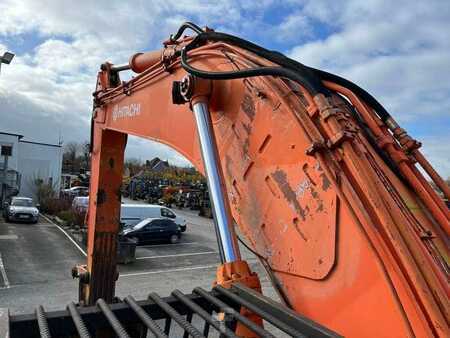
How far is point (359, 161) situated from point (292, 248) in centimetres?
54

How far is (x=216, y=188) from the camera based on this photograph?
2.39 meters

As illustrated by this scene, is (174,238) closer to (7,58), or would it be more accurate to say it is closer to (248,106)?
(7,58)

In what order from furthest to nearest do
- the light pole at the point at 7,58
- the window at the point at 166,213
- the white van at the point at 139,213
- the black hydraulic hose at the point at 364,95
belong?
the window at the point at 166,213, the white van at the point at 139,213, the light pole at the point at 7,58, the black hydraulic hose at the point at 364,95

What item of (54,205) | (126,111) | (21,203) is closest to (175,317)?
(126,111)

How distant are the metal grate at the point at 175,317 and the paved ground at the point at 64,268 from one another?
5.87m

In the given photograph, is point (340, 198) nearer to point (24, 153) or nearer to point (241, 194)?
point (241, 194)

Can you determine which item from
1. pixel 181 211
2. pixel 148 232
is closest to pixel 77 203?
pixel 148 232

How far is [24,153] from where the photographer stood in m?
41.3

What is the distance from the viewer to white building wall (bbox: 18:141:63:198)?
4066 cm

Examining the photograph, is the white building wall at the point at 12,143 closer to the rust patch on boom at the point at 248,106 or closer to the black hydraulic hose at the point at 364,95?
the rust patch on boom at the point at 248,106

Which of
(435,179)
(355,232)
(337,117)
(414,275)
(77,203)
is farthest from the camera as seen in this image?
(77,203)

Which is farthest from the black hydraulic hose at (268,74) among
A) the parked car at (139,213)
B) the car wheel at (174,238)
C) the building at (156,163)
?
the building at (156,163)

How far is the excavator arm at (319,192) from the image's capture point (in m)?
1.68

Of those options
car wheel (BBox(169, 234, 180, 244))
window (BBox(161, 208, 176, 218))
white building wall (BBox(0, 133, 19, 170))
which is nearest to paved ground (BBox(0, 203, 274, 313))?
car wheel (BBox(169, 234, 180, 244))
